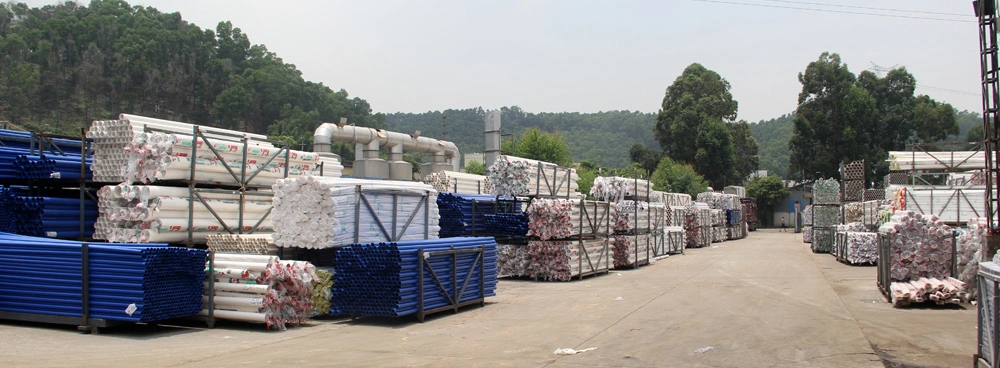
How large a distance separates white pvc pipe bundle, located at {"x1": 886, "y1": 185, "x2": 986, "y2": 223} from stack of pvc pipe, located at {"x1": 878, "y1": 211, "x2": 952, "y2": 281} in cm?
739

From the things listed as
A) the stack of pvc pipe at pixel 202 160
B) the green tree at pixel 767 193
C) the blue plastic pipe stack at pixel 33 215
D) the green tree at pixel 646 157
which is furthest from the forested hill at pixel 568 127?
the blue plastic pipe stack at pixel 33 215

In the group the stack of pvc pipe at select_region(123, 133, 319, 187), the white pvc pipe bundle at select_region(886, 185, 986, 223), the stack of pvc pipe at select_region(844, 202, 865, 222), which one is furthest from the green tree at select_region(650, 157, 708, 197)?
the stack of pvc pipe at select_region(123, 133, 319, 187)

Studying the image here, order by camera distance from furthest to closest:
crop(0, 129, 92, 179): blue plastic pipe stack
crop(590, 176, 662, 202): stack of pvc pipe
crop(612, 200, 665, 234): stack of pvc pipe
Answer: crop(590, 176, 662, 202): stack of pvc pipe < crop(612, 200, 665, 234): stack of pvc pipe < crop(0, 129, 92, 179): blue plastic pipe stack

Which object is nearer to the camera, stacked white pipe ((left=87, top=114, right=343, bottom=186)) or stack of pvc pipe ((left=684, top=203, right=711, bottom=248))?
stacked white pipe ((left=87, top=114, right=343, bottom=186))

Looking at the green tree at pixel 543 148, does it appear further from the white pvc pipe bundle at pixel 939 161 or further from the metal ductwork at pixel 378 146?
the white pvc pipe bundle at pixel 939 161

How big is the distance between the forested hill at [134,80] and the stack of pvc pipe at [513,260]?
46.0m

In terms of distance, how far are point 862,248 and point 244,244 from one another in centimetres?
2145

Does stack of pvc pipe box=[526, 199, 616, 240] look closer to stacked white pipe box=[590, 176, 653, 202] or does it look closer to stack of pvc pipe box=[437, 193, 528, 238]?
stack of pvc pipe box=[437, 193, 528, 238]

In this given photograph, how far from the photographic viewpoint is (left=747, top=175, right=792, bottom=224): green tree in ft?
234

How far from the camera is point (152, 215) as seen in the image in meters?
12.4

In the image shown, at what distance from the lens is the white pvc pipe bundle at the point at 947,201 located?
21.4 metres

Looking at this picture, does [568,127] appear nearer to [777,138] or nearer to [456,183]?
[777,138]

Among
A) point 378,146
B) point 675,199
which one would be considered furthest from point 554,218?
point 675,199

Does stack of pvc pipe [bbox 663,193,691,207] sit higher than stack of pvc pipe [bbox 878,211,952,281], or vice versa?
stack of pvc pipe [bbox 663,193,691,207]
